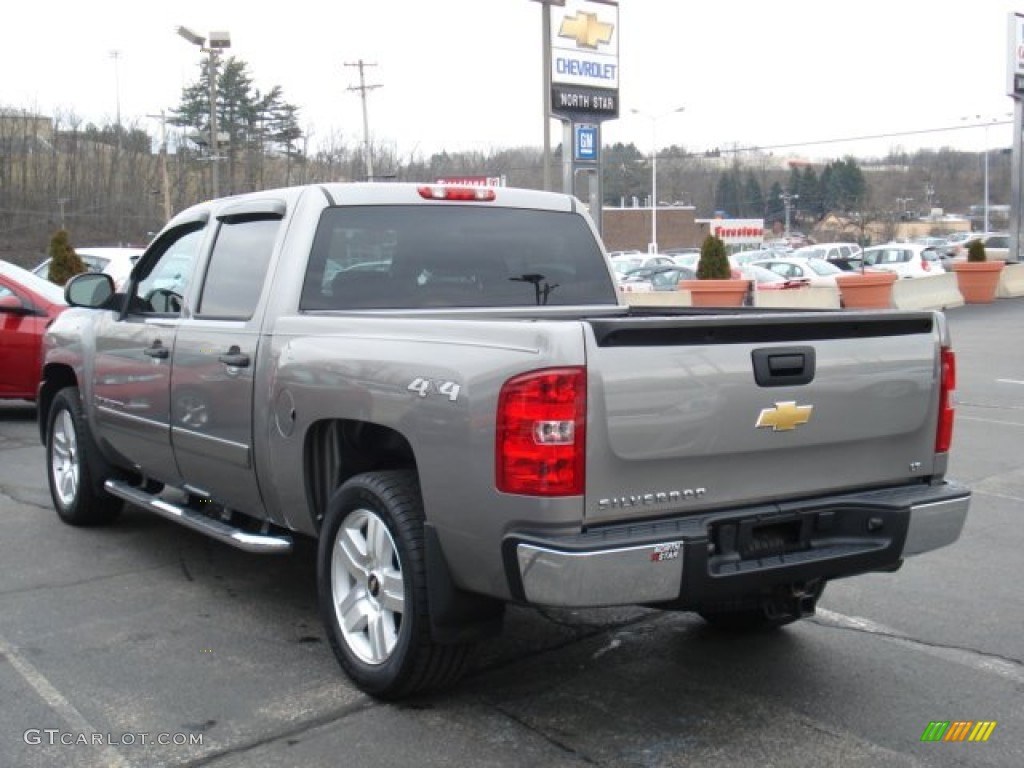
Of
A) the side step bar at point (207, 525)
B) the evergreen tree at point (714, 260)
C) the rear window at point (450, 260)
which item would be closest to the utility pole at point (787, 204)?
the evergreen tree at point (714, 260)

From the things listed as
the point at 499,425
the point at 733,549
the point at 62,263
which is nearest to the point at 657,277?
the point at 62,263

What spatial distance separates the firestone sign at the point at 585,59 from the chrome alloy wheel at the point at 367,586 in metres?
17.7

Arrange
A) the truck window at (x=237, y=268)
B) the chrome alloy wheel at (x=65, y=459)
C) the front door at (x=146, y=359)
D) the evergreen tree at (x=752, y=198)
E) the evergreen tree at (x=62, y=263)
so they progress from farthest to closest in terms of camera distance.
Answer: the evergreen tree at (x=752, y=198), the evergreen tree at (x=62, y=263), the chrome alloy wheel at (x=65, y=459), the front door at (x=146, y=359), the truck window at (x=237, y=268)

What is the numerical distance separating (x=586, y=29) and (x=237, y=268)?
17.5 metres

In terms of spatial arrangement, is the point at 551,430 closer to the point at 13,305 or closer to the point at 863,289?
the point at 13,305

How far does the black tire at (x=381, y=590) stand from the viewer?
378cm

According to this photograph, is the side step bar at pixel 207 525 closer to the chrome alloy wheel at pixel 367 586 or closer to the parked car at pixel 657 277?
the chrome alloy wheel at pixel 367 586

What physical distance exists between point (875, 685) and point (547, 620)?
4.87 feet

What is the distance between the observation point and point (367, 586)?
410 centimetres

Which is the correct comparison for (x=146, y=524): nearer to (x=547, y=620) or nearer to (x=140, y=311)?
(x=140, y=311)

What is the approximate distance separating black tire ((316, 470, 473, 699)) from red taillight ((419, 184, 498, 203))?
1.68 meters

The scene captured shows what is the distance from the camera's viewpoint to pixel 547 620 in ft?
16.5

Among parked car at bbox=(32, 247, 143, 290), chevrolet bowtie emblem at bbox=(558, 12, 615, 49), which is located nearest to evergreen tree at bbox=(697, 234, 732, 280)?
chevrolet bowtie emblem at bbox=(558, 12, 615, 49)

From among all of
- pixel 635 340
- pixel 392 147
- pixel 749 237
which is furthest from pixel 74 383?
pixel 749 237
